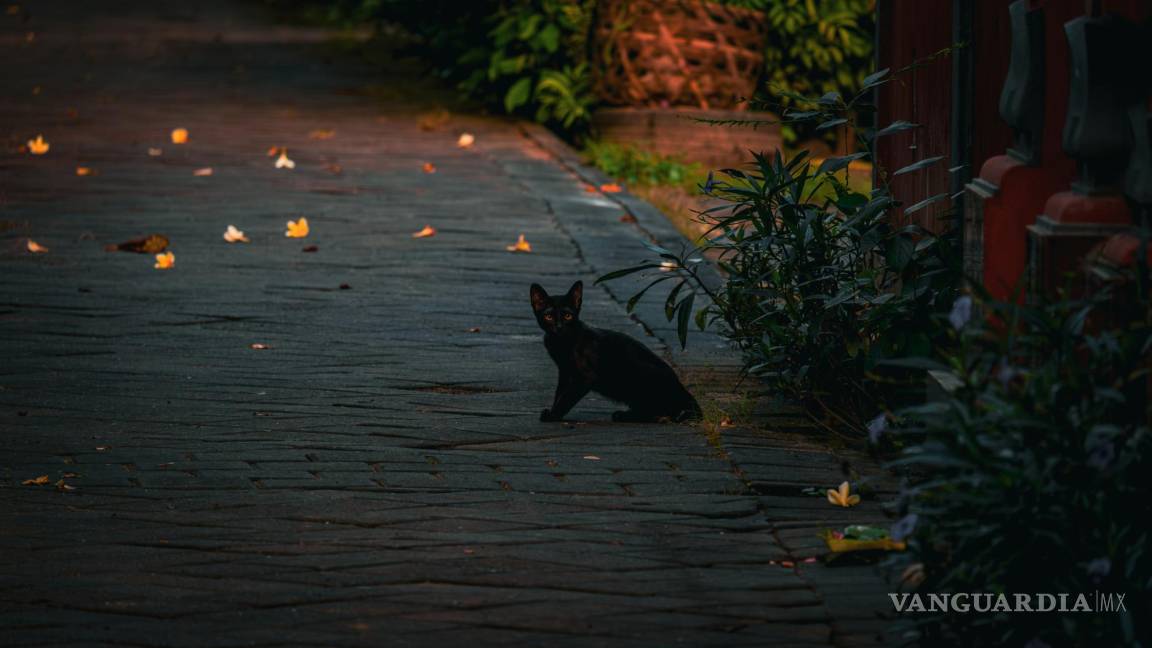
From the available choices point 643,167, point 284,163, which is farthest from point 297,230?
point 643,167

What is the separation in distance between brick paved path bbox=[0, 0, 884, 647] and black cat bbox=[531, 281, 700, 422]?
0.28 ft

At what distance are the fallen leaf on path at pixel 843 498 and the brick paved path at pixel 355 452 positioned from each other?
30 mm

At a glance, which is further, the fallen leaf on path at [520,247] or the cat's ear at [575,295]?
the fallen leaf on path at [520,247]

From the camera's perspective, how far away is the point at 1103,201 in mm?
3451

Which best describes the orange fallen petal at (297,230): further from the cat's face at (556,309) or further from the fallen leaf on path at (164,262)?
the cat's face at (556,309)

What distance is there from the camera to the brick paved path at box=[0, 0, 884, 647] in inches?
139

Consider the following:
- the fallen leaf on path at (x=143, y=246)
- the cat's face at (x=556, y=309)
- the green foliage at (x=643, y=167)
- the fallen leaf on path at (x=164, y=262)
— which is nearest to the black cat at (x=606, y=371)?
the cat's face at (x=556, y=309)

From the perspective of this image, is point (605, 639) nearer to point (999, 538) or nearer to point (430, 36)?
point (999, 538)

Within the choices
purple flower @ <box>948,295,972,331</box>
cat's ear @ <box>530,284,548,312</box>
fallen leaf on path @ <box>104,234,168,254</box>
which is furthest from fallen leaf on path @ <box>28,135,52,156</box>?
purple flower @ <box>948,295,972,331</box>

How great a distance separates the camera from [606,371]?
534 centimetres

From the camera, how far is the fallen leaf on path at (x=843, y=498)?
428 cm

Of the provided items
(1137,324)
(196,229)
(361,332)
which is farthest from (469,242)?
(1137,324)

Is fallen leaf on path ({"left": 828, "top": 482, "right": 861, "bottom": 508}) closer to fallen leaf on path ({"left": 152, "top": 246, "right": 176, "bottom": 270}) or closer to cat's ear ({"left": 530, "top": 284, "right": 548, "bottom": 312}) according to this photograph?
cat's ear ({"left": 530, "top": 284, "right": 548, "bottom": 312})

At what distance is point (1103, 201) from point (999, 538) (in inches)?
35.4
